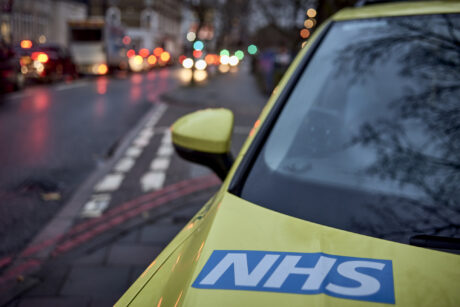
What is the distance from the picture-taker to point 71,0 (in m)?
54.9

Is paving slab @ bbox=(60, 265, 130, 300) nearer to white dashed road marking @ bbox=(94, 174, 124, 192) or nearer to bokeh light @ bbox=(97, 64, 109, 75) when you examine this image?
white dashed road marking @ bbox=(94, 174, 124, 192)

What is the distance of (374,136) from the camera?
6.18ft

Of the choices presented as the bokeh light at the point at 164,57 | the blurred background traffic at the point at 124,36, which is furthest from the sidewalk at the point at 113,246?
the bokeh light at the point at 164,57

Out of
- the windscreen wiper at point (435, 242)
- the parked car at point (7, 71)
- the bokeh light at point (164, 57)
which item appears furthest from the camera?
the bokeh light at point (164, 57)

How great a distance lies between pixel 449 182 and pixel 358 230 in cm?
40

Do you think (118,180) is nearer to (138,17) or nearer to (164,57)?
(164,57)

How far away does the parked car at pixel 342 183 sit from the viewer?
123 centimetres

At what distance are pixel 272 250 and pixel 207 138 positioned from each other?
0.79 metres

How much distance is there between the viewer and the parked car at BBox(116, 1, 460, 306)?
1227mm

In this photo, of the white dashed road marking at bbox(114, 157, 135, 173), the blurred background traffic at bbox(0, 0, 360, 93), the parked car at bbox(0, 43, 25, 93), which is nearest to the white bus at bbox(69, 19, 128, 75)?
the blurred background traffic at bbox(0, 0, 360, 93)

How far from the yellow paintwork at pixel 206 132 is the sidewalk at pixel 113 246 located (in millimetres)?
1582

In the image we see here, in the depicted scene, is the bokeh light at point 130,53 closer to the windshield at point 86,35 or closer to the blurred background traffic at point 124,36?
the blurred background traffic at point 124,36

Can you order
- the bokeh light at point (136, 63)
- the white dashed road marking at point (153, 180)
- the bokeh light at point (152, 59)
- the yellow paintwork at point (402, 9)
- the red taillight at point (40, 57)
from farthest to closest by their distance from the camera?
the bokeh light at point (152, 59) → the bokeh light at point (136, 63) → the red taillight at point (40, 57) → the white dashed road marking at point (153, 180) → the yellow paintwork at point (402, 9)

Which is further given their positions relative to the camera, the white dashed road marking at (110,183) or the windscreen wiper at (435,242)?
the white dashed road marking at (110,183)
